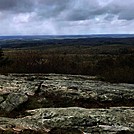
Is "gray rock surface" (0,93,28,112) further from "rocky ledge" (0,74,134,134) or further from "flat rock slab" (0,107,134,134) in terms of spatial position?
"flat rock slab" (0,107,134,134)

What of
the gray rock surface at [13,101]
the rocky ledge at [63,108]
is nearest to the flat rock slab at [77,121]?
the rocky ledge at [63,108]

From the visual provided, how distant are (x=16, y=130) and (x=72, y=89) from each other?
9987mm

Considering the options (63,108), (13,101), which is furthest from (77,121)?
(13,101)

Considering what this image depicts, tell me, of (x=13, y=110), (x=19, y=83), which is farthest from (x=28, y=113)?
(x=19, y=83)

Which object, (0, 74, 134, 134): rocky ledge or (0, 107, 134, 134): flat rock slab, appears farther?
(0, 74, 134, 134): rocky ledge

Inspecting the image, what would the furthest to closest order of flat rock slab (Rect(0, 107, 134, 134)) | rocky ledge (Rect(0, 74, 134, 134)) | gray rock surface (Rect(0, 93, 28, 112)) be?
gray rock surface (Rect(0, 93, 28, 112)) → rocky ledge (Rect(0, 74, 134, 134)) → flat rock slab (Rect(0, 107, 134, 134))

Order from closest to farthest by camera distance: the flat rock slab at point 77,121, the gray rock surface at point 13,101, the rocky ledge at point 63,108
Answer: the flat rock slab at point 77,121 → the rocky ledge at point 63,108 → the gray rock surface at point 13,101

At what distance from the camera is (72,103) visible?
22.6m

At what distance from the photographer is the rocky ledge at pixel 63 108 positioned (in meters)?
16.1

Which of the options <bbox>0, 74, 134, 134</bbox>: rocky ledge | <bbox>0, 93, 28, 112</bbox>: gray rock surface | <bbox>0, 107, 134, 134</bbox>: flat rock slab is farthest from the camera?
<bbox>0, 93, 28, 112</bbox>: gray rock surface

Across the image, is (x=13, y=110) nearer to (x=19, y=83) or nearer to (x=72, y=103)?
(x=72, y=103)

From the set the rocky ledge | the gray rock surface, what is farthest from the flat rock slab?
the gray rock surface

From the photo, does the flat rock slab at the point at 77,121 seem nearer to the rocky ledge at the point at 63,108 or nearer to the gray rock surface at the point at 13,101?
the rocky ledge at the point at 63,108

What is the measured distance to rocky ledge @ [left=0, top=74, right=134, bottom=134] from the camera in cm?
1606
